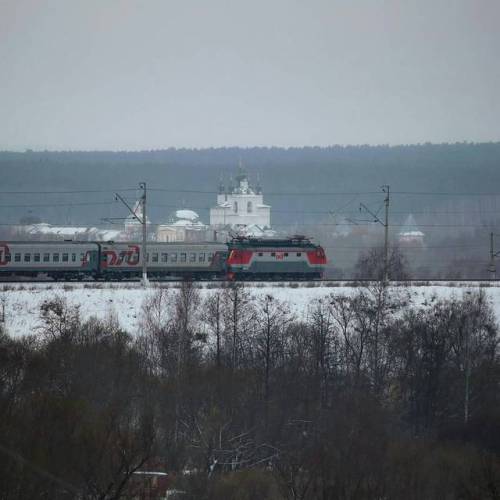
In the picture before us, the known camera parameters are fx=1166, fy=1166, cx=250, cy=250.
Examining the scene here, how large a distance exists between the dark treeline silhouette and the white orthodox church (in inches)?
4239

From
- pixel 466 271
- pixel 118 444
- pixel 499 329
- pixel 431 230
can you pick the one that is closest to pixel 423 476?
pixel 118 444

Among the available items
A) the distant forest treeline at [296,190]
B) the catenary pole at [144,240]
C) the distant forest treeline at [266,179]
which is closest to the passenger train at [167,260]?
the catenary pole at [144,240]

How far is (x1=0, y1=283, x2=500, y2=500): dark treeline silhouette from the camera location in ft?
69.4

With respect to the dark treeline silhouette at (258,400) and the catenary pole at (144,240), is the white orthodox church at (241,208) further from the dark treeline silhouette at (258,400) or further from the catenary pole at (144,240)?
the dark treeline silhouette at (258,400)

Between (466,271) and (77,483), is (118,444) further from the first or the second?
(466,271)

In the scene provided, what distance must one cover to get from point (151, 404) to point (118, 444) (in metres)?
6.00

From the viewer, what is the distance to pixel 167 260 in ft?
164

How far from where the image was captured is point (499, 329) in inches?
1487

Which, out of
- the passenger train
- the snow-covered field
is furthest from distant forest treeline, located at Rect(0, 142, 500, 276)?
the snow-covered field

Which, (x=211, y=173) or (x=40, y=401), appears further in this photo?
(x=211, y=173)

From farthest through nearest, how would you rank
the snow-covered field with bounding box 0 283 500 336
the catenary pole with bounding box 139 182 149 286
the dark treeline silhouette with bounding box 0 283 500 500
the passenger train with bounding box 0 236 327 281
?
the passenger train with bounding box 0 236 327 281 → the catenary pole with bounding box 139 182 149 286 → the snow-covered field with bounding box 0 283 500 336 → the dark treeline silhouette with bounding box 0 283 500 500

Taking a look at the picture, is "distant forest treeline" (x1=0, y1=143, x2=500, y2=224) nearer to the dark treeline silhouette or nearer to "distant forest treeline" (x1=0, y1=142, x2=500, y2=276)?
"distant forest treeline" (x1=0, y1=142, x2=500, y2=276)

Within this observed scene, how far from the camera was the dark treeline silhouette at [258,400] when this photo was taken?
21141 mm

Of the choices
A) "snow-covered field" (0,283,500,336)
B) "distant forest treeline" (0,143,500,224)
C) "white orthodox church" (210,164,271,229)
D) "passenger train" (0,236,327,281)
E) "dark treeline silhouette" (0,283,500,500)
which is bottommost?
"dark treeline silhouette" (0,283,500,500)
